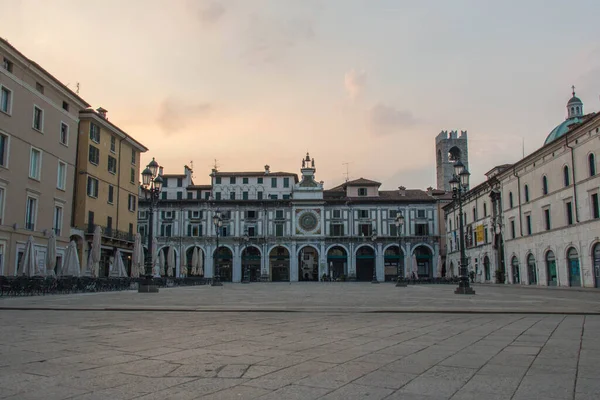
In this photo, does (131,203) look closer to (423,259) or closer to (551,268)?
(551,268)

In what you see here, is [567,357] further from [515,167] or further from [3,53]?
[515,167]

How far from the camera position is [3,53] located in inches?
1173

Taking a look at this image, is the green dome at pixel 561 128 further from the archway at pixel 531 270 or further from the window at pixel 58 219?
the window at pixel 58 219

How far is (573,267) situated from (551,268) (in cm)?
370

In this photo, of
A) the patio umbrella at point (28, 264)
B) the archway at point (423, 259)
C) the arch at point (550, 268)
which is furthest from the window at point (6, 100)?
the archway at point (423, 259)

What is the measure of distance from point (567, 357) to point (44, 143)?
3479 cm

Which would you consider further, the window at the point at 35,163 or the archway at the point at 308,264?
the archway at the point at 308,264

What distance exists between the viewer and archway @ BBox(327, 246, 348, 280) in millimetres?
75688

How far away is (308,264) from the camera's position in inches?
3366

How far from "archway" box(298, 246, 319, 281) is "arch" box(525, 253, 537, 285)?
37406 millimetres

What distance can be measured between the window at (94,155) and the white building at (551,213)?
36.0 metres

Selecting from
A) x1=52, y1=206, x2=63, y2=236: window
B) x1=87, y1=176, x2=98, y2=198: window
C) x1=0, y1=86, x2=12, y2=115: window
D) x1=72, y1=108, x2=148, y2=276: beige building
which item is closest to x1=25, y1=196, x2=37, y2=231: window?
x1=52, y1=206, x2=63, y2=236: window

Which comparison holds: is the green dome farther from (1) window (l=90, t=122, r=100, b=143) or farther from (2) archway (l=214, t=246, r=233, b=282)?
(2) archway (l=214, t=246, r=233, b=282)

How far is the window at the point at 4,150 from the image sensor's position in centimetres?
2992
